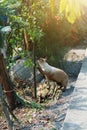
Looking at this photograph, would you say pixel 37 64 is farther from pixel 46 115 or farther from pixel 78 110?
pixel 78 110

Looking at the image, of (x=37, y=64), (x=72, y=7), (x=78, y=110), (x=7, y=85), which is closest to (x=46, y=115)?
(x=78, y=110)

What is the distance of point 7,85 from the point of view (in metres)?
4.75

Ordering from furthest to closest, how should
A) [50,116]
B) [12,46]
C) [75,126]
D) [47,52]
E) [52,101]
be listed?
[47,52], [12,46], [52,101], [50,116], [75,126]

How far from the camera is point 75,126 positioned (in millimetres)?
3502

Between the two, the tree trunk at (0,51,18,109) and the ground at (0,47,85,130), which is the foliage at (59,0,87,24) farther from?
the tree trunk at (0,51,18,109)

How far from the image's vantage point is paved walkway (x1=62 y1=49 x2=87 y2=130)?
139 inches

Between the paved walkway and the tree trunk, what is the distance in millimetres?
1041

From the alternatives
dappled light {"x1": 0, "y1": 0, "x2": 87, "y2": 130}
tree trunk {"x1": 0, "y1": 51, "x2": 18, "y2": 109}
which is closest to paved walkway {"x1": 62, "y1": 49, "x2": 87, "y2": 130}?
dappled light {"x1": 0, "y1": 0, "x2": 87, "y2": 130}

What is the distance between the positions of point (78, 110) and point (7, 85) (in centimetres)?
135

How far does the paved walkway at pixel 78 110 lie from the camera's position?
3520 millimetres

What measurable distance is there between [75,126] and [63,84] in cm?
170

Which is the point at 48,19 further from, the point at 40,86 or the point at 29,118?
the point at 29,118

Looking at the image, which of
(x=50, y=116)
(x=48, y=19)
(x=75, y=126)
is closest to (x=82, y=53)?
(x=48, y=19)

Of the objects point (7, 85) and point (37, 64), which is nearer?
point (7, 85)
